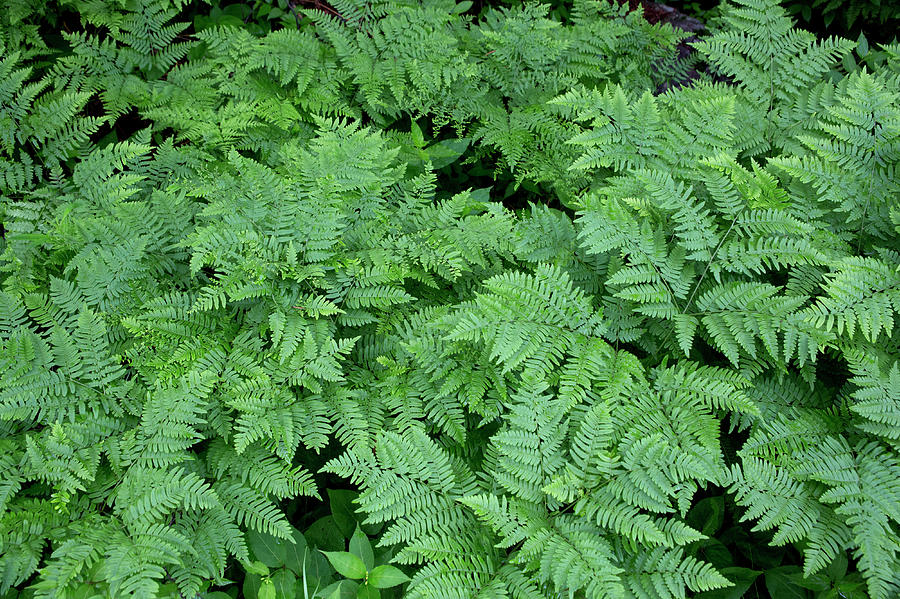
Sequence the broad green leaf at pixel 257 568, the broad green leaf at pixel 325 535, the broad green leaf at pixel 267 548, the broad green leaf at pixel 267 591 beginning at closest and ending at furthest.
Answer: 1. the broad green leaf at pixel 267 591
2. the broad green leaf at pixel 257 568
3. the broad green leaf at pixel 267 548
4. the broad green leaf at pixel 325 535

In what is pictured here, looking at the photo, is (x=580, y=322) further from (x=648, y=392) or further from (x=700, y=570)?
(x=700, y=570)

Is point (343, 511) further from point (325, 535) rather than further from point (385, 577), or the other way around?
point (385, 577)

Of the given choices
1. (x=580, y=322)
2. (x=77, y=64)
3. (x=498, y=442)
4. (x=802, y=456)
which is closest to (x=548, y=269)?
(x=580, y=322)

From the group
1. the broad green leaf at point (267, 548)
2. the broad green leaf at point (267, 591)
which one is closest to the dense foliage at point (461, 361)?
the broad green leaf at point (267, 548)

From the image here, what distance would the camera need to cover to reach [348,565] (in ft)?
8.20

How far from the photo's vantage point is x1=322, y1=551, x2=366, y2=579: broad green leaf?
8.16ft

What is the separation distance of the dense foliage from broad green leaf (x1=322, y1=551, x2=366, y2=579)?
3 centimetres

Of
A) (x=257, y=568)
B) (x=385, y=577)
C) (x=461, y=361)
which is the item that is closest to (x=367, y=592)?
(x=385, y=577)

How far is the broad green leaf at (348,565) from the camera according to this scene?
249cm

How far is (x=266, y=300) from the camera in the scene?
3125 mm

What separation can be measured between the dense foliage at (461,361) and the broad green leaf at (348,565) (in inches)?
1.0

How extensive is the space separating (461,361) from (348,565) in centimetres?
107

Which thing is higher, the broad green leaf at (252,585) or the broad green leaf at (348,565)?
the broad green leaf at (348,565)

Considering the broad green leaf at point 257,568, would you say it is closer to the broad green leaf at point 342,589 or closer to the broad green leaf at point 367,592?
the broad green leaf at point 342,589
